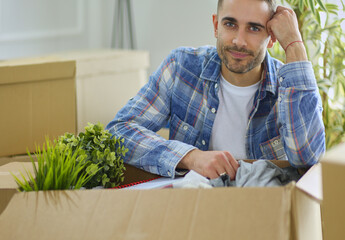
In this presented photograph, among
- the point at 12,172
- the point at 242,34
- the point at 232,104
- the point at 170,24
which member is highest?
the point at 242,34

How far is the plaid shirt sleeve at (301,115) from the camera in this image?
1423mm

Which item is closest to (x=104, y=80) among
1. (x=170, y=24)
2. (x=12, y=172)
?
(x=170, y=24)

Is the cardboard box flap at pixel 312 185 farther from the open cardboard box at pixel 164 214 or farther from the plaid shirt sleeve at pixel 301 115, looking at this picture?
the plaid shirt sleeve at pixel 301 115

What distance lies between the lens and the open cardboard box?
98 centimetres

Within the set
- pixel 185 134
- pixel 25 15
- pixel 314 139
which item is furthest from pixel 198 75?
pixel 25 15

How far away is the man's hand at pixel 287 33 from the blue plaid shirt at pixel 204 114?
4 centimetres

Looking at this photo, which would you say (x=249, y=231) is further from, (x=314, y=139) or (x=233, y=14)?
(x=233, y=14)

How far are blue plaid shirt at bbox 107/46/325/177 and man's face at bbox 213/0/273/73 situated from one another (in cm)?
9

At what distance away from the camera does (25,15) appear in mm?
3053

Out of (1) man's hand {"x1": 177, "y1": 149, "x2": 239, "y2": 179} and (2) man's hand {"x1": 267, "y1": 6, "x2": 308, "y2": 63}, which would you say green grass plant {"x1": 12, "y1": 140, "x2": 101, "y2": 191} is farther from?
(2) man's hand {"x1": 267, "y1": 6, "x2": 308, "y2": 63}

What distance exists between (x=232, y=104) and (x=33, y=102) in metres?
0.79

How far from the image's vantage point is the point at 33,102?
2.04m

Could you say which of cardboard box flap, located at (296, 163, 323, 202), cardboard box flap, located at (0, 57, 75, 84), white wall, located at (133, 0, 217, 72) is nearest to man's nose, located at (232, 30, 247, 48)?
cardboard box flap, located at (296, 163, 323, 202)

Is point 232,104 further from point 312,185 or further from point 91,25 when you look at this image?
point 91,25
